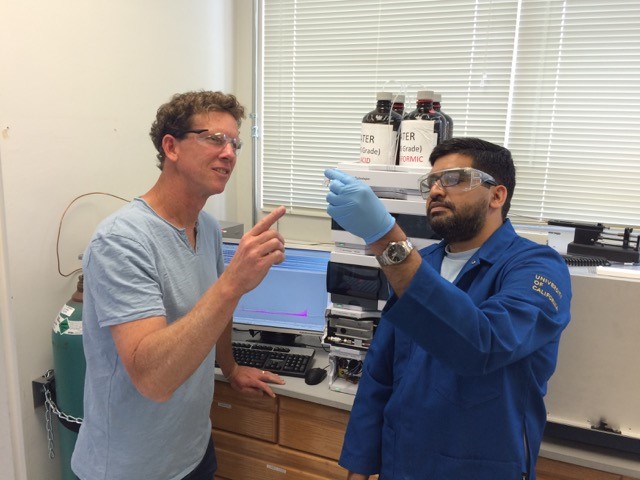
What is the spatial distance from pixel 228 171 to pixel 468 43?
1.81m

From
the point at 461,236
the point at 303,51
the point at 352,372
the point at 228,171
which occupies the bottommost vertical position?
the point at 352,372

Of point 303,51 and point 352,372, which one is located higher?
point 303,51

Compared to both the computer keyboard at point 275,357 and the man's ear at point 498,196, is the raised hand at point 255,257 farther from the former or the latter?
the computer keyboard at point 275,357

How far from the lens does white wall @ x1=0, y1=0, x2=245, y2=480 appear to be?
156 centimetres

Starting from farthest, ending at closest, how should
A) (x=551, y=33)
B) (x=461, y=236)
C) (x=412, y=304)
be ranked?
(x=551, y=33), (x=461, y=236), (x=412, y=304)

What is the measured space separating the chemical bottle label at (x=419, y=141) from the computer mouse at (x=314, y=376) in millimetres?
896

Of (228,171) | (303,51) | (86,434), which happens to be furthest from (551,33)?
(86,434)

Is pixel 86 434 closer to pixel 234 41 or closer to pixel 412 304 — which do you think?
pixel 412 304

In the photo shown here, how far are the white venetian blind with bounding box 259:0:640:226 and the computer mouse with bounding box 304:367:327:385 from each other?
128cm

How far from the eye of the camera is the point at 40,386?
178 cm

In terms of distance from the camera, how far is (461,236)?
4.22 feet

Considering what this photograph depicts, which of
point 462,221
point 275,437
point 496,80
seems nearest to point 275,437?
point 275,437

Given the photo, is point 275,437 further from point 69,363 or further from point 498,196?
point 498,196

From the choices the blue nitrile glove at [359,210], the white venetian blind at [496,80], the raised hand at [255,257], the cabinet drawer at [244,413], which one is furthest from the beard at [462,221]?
the white venetian blind at [496,80]
